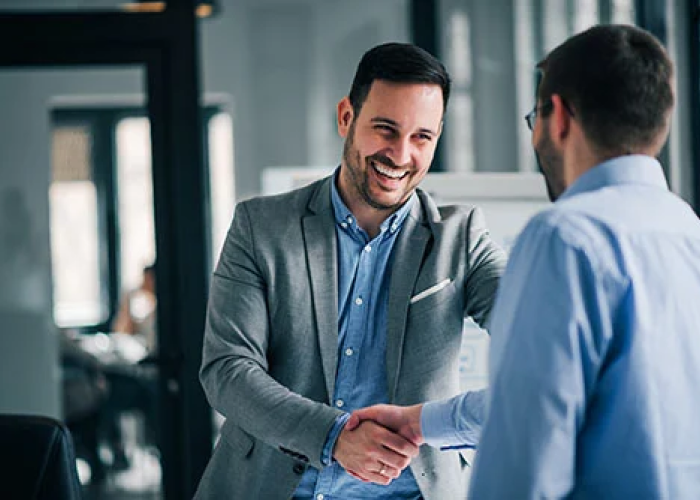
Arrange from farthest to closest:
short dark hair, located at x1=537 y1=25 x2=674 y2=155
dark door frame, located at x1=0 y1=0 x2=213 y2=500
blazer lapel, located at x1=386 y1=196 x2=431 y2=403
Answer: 1. dark door frame, located at x1=0 y1=0 x2=213 y2=500
2. blazer lapel, located at x1=386 y1=196 x2=431 y2=403
3. short dark hair, located at x1=537 y1=25 x2=674 y2=155

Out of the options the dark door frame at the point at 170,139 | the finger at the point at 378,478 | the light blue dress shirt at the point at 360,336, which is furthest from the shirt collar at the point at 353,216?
the dark door frame at the point at 170,139

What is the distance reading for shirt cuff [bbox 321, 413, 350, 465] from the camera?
5.93 ft

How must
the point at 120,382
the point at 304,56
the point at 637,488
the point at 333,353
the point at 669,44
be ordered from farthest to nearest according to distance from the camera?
the point at 304,56, the point at 120,382, the point at 669,44, the point at 333,353, the point at 637,488

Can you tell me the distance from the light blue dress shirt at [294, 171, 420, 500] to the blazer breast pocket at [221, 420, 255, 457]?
0.12 meters

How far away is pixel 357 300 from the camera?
1.98 meters

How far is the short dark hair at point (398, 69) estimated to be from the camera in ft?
6.50

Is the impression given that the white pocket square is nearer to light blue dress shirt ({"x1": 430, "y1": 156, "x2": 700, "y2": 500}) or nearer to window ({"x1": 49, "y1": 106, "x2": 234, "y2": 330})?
light blue dress shirt ({"x1": 430, "y1": 156, "x2": 700, "y2": 500})

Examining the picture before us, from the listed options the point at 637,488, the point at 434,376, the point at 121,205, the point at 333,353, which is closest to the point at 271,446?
the point at 333,353

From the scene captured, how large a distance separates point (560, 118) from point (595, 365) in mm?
329

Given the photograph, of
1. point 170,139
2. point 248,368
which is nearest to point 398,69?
point 248,368

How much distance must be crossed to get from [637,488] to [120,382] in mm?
3091

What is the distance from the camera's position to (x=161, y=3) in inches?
154

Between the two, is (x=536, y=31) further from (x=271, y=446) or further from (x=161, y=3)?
(x=271, y=446)

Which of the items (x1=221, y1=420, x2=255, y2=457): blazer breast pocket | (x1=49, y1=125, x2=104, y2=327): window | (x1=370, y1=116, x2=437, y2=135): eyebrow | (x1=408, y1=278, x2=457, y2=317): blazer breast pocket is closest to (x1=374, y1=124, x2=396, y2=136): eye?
(x1=370, y1=116, x2=437, y2=135): eyebrow
